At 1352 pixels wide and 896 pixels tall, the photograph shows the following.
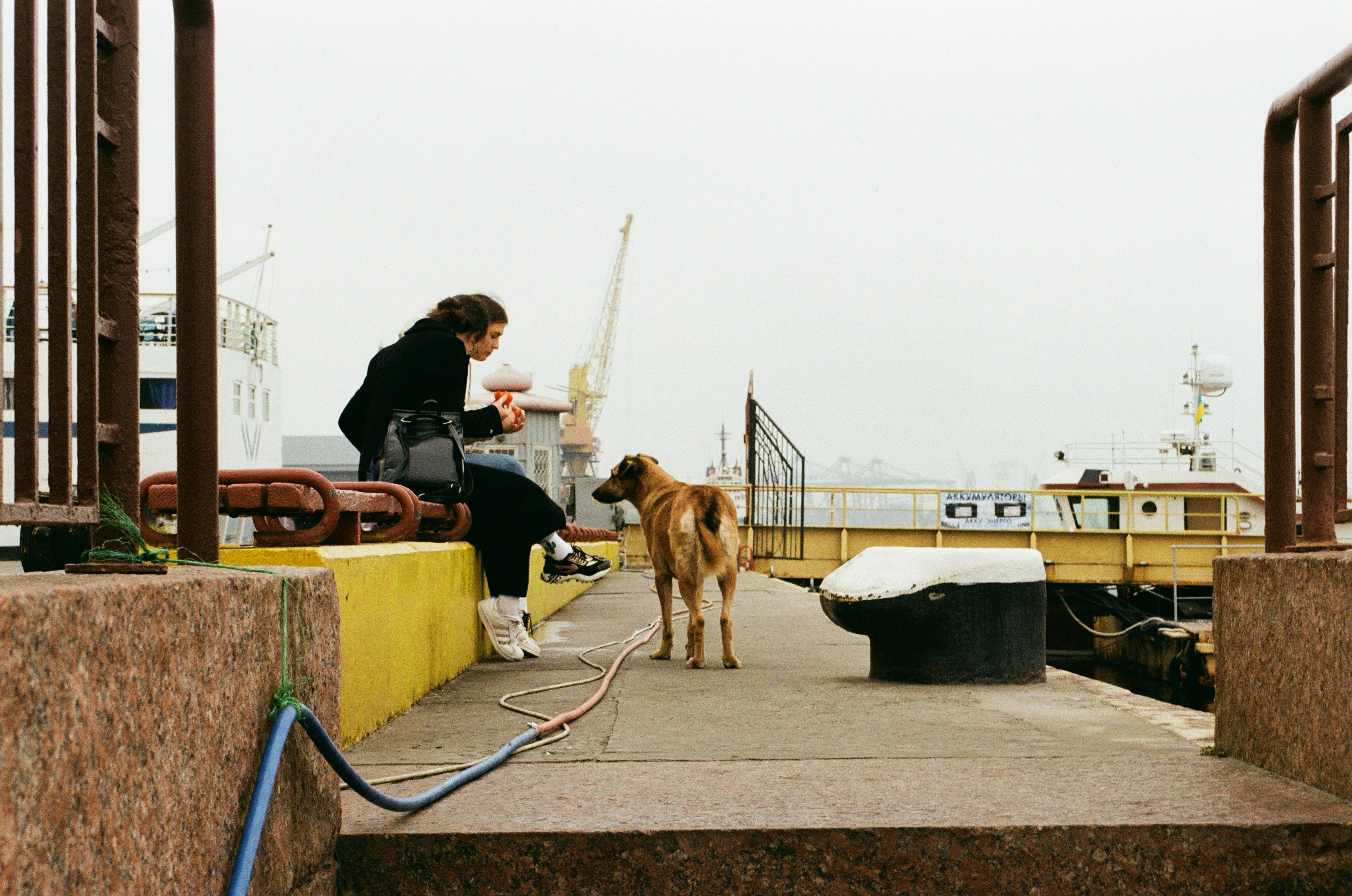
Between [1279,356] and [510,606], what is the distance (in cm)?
406

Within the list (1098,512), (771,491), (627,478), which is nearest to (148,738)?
(627,478)

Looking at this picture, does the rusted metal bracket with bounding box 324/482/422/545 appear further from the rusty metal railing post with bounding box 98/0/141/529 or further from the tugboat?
the tugboat

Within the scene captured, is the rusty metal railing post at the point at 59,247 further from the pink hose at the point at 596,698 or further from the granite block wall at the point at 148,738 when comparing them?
the pink hose at the point at 596,698

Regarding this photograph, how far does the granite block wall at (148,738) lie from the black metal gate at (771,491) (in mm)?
19089

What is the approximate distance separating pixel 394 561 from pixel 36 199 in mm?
2575

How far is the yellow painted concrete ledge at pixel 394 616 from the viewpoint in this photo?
366 cm

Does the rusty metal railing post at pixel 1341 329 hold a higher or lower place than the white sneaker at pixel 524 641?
higher

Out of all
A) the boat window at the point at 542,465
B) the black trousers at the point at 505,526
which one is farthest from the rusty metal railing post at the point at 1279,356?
the boat window at the point at 542,465

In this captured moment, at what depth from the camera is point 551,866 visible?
2.62 m

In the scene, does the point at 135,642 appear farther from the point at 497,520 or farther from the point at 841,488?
A: the point at 841,488

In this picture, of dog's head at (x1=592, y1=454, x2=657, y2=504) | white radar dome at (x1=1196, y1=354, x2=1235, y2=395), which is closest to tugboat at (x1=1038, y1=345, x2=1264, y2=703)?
white radar dome at (x1=1196, y1=354, x2=1235, y2=395)

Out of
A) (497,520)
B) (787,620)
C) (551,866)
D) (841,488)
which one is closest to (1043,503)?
(841,488)

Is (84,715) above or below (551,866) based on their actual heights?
above

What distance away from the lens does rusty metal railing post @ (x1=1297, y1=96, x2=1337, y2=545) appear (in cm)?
338
